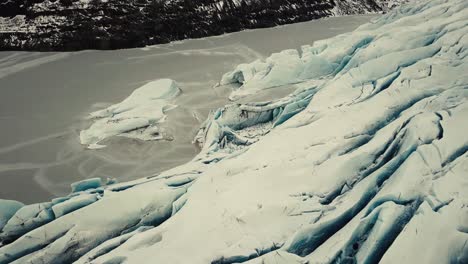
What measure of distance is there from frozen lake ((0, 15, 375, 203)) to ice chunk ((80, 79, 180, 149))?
78 millimetres

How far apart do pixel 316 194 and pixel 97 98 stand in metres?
2.41

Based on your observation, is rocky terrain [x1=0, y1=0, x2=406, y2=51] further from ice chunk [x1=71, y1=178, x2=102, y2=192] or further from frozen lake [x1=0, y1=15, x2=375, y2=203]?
ice chunk [x1=71, y1=178, x2=102, y2=192]

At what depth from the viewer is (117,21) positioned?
201 inches

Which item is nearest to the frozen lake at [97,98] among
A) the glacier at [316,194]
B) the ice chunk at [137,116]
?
the ice chunk at [137,116]

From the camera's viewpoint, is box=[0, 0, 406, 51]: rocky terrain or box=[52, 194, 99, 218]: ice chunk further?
box=[0, 0, 406, 51]: rocky terrain

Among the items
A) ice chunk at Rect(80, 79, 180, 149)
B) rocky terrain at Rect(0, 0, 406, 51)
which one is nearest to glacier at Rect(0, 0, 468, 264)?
ice chunk at Rect(80, 79, 180, 149)

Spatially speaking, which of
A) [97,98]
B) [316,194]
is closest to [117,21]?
[97,98]

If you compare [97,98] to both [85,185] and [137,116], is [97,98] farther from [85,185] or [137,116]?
[85,185]

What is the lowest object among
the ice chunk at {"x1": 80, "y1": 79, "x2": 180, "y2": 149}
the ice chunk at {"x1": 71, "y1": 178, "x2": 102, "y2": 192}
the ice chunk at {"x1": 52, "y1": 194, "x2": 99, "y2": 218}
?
the ice chunk at {"x1": 52, "y1": 194, "x2": 99, "y2": 218}

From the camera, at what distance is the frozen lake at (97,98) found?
2887 mm

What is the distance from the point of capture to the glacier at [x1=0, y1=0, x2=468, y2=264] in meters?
1.75

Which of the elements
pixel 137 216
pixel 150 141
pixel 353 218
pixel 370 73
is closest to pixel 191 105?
pixel 150 141

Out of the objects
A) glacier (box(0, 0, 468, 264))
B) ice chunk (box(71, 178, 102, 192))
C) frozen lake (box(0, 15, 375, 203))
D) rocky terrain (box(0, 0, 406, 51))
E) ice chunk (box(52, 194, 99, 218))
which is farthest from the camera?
rocky terrain (box(0, 0, 406, 51))

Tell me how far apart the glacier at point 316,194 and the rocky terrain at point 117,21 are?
8.27 feet
